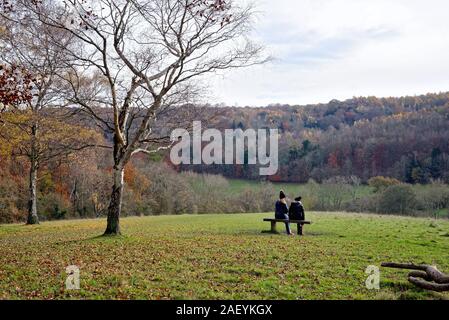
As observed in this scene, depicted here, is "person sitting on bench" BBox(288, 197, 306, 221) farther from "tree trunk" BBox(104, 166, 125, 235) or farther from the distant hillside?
the distant hillside

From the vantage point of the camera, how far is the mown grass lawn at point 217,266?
8297 mm

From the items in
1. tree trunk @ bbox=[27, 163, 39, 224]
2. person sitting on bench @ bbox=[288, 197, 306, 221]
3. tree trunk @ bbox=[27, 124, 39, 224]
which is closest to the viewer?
person sitting on bench @ bbox=[288, 197, 306, 221]

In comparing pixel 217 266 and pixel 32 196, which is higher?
pixel 32 196

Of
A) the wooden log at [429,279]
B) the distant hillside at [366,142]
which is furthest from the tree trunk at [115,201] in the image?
the distant hillside at [366,142]

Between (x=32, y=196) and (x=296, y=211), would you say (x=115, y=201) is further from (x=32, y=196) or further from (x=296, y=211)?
(x=32, y=196)

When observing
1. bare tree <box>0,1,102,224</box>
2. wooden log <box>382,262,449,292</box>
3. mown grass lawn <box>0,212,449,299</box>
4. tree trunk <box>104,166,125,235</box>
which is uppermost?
bare tree <box>0,1,102,224</box>

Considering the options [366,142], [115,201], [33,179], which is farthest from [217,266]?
[366,142]

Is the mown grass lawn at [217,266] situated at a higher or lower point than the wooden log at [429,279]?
lower

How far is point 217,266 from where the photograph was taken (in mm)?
10812

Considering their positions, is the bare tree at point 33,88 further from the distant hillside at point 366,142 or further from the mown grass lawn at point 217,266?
the distant hillside at point 366,142

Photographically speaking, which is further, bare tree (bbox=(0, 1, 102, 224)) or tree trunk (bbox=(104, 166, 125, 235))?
tree trunk (bbox=(104, 166, 125, 235))

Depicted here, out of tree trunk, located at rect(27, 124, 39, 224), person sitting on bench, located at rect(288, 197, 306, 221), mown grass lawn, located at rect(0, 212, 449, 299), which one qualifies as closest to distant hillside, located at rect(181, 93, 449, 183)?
tree trunk, located at rect(27, 124, 39, 224)

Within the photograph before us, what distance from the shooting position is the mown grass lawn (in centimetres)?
830

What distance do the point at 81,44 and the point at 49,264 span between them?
8.68 m
